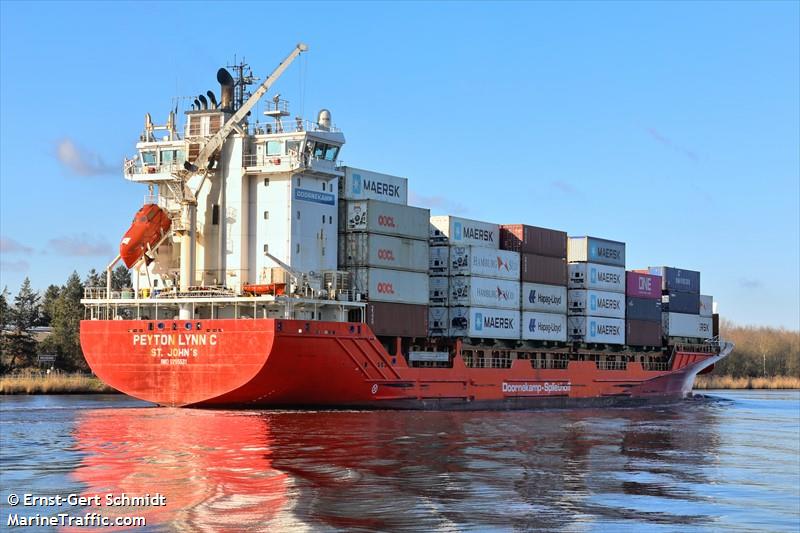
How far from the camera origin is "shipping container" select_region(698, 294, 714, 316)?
76438mm

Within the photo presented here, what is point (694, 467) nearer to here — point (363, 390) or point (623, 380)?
point (363, 390)

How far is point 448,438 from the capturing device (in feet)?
117

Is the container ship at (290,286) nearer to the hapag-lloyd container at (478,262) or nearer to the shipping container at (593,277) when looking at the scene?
the hapag-lloyd container at (478,262)

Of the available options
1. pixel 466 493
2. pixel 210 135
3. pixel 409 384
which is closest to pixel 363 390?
pixel 409 384

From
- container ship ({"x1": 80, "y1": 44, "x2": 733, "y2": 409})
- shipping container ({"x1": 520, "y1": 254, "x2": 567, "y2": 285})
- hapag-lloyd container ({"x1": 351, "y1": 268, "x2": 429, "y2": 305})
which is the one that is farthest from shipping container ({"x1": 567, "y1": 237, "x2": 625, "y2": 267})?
hapag-lloyd container ({"x1": 351, "y1": 268, "x2": 429, "y2": 305})

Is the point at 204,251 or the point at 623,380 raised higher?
the point at 204,251

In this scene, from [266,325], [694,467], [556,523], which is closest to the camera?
[556,523]

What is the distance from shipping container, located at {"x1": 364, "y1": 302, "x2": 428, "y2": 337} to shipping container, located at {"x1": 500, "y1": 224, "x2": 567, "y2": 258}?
9370mm

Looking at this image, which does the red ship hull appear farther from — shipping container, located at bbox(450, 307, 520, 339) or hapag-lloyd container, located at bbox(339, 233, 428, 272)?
hapag-lloyd container, located at bbox(339, 233, 428, 272)

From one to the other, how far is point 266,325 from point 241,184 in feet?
24.6

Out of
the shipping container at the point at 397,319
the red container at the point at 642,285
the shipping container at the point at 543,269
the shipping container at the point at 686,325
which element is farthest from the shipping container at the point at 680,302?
the shipping container at the point at 397,319

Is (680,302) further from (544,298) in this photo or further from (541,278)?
(541,278)

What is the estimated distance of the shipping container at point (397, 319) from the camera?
46.5 metres

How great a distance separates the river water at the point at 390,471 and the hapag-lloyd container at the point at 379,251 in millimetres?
6866
